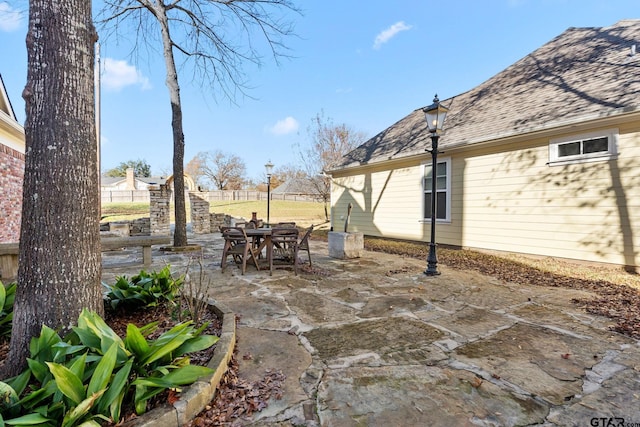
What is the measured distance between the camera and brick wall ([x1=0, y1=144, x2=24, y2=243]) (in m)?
6.84

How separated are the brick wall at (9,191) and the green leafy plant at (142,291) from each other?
246 inches

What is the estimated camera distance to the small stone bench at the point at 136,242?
5.12 meters

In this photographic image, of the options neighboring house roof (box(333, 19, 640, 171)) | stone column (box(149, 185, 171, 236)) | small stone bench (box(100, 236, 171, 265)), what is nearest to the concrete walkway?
small stone bench (box(100, 236, 171, 265))

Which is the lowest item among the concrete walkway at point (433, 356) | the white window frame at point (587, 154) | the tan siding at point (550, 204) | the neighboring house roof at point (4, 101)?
the concrete walkway at point (433, 356)

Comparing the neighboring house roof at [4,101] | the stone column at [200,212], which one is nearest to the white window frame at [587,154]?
the stone column at [200,212]

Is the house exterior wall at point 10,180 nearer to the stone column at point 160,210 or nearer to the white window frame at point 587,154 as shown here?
the stone column at point 160,210

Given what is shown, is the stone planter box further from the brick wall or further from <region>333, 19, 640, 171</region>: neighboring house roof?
the brick wall

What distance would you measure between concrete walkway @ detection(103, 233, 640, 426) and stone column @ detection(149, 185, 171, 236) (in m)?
8.26

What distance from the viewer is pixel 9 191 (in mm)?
7219

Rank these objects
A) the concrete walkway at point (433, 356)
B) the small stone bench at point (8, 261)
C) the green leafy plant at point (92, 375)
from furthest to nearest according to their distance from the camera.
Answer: the small stone bench at point (8, 261) < the concrete walkway at point (433, 356) < the green leafy plant at point (92, 375)

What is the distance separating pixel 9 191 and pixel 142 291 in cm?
723

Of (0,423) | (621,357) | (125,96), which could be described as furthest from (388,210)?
(125,96)

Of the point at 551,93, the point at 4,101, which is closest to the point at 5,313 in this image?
the point at 4,101

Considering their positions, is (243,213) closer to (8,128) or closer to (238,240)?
(8,128)
